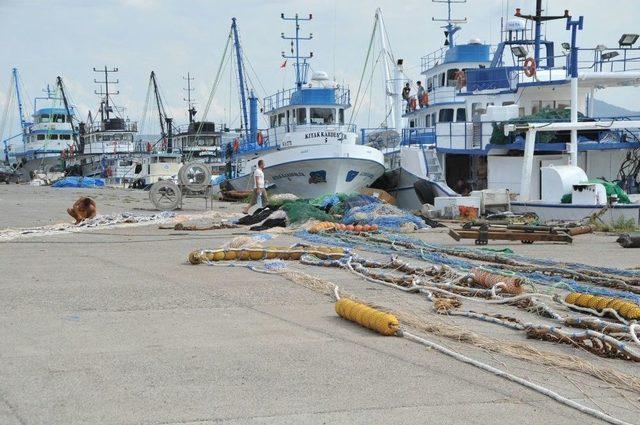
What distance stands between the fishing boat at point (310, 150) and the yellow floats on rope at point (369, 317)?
19553 mm

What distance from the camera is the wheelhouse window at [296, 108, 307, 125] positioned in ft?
103

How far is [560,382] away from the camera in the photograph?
523 centimetres

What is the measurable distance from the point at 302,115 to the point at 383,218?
15.7 m

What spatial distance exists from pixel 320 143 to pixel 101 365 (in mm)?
23140

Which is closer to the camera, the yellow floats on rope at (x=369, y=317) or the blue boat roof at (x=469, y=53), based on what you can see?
the yellow floats on rope at (x=369, y=317)

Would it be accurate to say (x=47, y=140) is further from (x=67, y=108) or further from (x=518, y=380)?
(x=518, y=380)

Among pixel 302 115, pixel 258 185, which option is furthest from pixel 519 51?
pixel 302 115

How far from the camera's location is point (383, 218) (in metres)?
16.5

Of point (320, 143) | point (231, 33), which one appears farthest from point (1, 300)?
point (231, 33)

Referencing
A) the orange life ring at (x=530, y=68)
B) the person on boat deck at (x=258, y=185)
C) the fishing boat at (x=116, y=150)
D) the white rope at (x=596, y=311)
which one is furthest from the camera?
the fishing boat at (x=116, y=150)

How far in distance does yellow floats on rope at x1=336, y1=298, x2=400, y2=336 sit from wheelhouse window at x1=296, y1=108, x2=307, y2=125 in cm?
2467

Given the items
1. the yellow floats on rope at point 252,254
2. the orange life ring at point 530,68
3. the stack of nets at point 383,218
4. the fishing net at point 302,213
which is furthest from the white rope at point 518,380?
the orange life ring at point 530,68

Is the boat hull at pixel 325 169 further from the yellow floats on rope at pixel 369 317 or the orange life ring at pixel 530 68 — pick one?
the yellow floats on rope at pixel 369 317

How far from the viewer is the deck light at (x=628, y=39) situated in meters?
21.0
